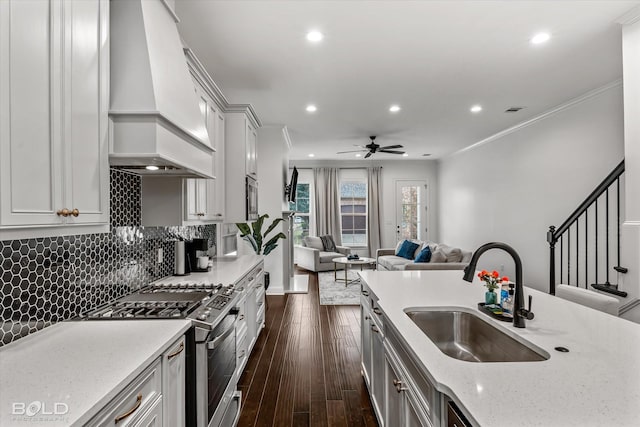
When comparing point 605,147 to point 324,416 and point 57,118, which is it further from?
point 57,118

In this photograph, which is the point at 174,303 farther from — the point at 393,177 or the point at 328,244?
the point at 393,177

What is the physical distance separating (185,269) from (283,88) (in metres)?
2.37

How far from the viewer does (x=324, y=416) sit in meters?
2.28

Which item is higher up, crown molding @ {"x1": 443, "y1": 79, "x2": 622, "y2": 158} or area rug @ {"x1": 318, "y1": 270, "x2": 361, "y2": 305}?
crown molding @ {"x1": 443, "y1": 79, "x2": 622, "y2": 158}

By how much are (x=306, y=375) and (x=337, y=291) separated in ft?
10.0

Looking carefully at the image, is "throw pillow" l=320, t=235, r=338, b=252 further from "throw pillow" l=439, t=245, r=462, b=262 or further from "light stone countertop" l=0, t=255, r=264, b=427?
"light stone countertop" l=0, t=255, r=264, b=427

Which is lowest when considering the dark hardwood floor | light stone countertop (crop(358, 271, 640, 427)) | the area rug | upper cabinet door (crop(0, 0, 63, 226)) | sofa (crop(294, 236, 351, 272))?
the dark hardwood floor

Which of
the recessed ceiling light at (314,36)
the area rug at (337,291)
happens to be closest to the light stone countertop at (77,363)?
the recessed ceiling light at (314,36)

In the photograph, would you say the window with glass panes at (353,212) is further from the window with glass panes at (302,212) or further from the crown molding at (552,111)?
the crown molding at (552,111)

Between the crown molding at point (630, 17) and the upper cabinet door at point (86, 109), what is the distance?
347 centimetres

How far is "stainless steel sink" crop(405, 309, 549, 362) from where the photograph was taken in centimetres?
151

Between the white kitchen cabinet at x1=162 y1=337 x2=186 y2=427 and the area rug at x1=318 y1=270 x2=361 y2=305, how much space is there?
3.70 m

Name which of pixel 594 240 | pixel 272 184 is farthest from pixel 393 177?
pixel 594 240

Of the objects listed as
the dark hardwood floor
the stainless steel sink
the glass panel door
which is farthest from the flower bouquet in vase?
the glass panel door
